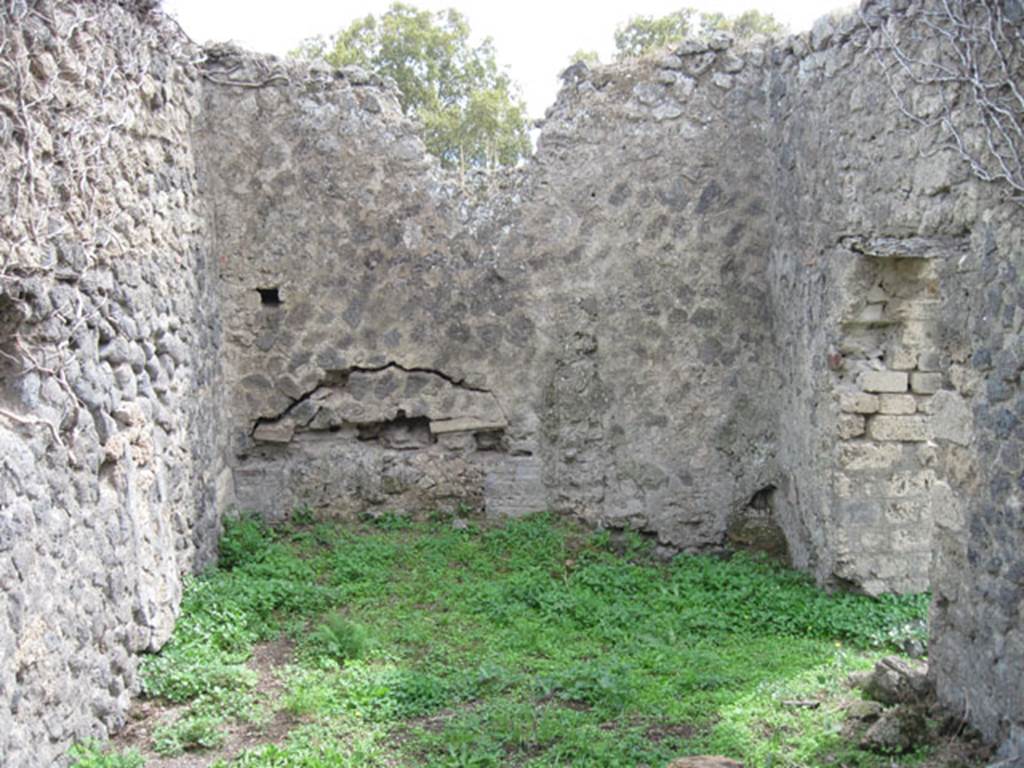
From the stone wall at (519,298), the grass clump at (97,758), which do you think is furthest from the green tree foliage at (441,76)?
the grass clump at (97,758)

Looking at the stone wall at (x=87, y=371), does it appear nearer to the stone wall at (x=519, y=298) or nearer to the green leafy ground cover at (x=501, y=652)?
the green leafy ground cover at (x=501, y=652)

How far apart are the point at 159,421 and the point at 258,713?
1802 millimetres

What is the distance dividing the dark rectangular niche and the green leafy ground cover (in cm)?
158

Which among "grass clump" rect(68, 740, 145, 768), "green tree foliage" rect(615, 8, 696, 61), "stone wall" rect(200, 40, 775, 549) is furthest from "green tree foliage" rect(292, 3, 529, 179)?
"grass clump" rect(68, 740, 145, 768)

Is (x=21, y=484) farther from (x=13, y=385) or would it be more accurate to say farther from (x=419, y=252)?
(x=419, y=252)

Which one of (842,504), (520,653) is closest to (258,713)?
(520,653)

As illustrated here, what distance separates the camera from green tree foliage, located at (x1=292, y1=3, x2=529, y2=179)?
66.5 ft

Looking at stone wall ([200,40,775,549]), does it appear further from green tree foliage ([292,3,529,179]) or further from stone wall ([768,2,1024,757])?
green tree foliage ([292,3,529,179])

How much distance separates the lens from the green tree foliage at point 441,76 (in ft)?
Result: 66.5

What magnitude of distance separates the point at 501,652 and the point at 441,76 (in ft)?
56.4

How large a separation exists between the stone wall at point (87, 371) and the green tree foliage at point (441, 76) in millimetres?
14810

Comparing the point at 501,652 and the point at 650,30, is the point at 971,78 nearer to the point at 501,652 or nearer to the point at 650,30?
the point at 501,652

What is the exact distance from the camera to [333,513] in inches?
293

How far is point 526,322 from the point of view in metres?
7.37
